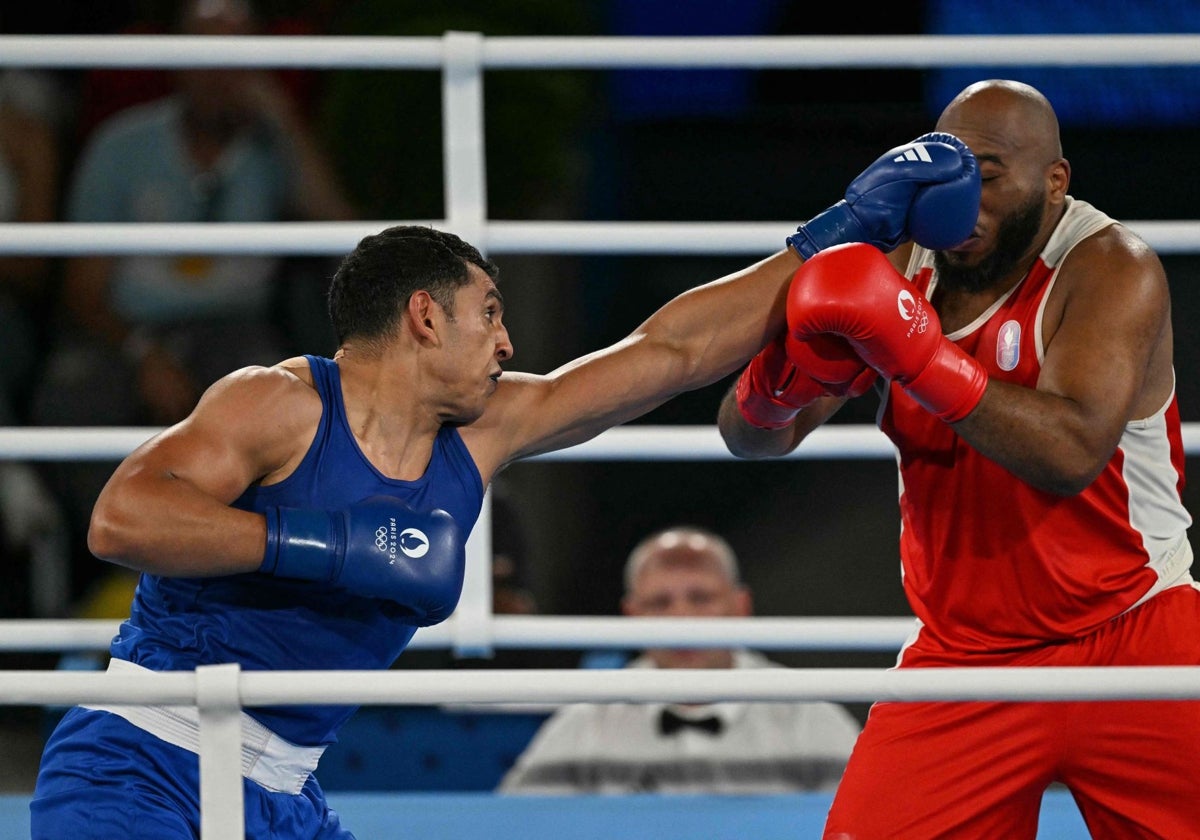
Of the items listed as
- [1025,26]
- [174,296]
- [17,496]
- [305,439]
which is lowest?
[305,439]

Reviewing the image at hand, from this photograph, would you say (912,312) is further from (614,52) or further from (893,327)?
(614,52)

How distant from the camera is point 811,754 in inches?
139

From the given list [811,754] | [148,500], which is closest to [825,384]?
[148,500]

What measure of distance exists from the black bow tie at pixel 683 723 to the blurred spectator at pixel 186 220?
161cm

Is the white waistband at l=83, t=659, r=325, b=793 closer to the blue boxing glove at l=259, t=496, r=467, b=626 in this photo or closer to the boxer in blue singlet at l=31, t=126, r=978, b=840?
the boxer in blue singlet at l=31, t=126, r=978, b=840

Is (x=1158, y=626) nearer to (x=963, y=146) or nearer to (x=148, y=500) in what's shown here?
(x=963, y=146)

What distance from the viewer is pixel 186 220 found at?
456cm

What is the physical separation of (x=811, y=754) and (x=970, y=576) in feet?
4.15

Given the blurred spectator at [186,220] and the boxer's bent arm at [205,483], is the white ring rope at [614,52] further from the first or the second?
the blurred spectator at [186,220]

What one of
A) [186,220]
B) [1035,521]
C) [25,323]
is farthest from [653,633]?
[25,323]

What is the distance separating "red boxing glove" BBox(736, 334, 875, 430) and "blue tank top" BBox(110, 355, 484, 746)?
54cm

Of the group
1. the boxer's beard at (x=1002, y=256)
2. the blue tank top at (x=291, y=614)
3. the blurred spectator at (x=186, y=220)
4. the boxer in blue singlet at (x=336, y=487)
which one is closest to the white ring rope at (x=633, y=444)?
the boxer in blue singlet at (x=336, y=487)

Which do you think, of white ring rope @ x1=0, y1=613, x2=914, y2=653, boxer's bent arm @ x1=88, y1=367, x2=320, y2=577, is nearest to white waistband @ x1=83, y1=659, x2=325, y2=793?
boxer's bent arm @ x1=88, y1=367, x2=320, y2=577

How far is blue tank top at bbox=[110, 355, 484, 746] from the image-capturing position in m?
2.17
